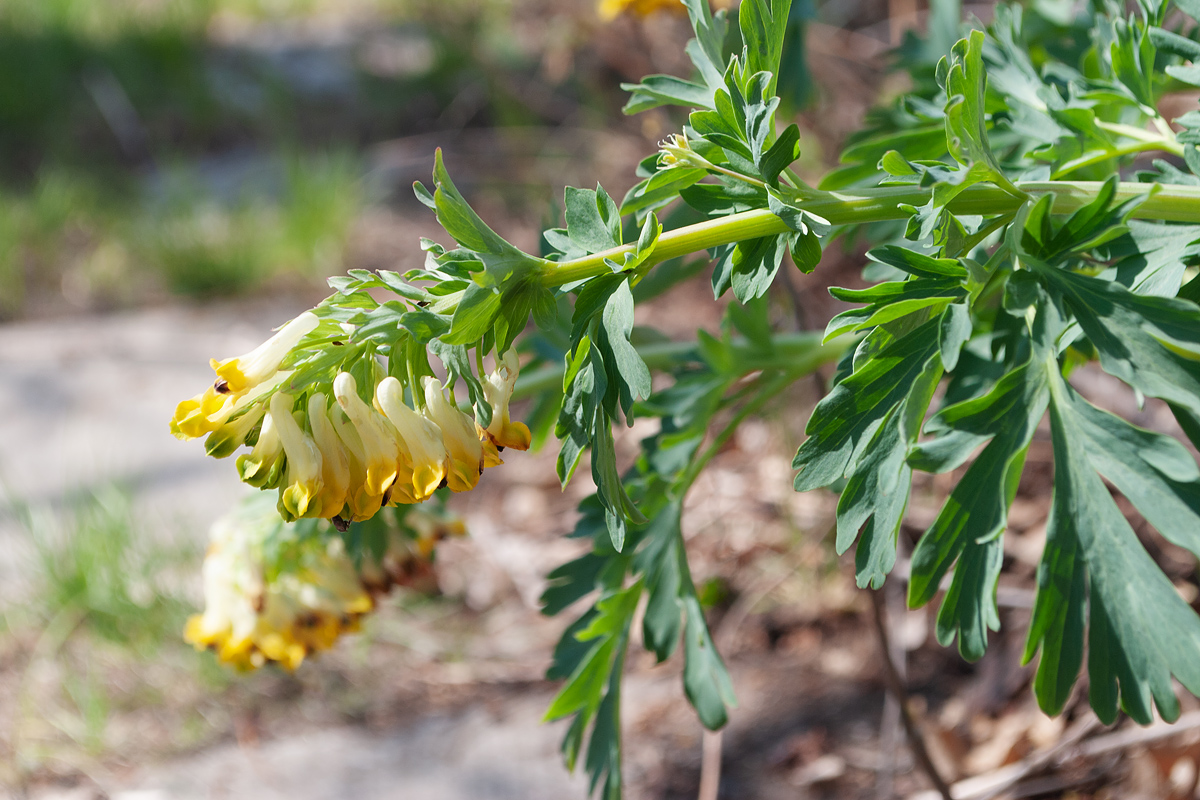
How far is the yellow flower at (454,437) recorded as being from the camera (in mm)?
886

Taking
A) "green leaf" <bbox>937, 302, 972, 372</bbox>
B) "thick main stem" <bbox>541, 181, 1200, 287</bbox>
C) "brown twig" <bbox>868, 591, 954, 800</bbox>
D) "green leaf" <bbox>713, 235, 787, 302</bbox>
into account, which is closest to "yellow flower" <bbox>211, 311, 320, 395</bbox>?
"thick main stem" <bbox>541, 181, 1200, 287</bbox>

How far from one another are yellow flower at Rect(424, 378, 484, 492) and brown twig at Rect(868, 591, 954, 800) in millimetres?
948

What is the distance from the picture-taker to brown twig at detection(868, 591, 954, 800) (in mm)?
1522

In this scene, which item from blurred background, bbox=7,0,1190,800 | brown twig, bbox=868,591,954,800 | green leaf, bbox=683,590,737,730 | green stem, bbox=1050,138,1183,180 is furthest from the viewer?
blurred background, bbox=7,0,1190,800

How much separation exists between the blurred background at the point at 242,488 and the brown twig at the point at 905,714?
0.31 meters

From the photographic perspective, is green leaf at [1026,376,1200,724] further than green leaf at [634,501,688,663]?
No

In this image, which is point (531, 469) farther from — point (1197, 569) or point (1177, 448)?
point (1177, 448)

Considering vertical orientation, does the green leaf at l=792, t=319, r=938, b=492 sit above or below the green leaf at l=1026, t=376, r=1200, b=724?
above

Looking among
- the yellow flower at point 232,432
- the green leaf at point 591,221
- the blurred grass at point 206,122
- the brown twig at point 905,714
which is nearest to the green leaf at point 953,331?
the green leaf at point 591,221

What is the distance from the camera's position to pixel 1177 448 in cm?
89

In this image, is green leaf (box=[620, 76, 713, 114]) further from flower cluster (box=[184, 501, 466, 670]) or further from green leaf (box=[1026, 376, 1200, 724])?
flower cluster (box=[184, 501, 466, 670])

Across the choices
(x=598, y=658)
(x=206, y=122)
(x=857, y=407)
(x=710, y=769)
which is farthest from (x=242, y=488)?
(x=206, y=122)

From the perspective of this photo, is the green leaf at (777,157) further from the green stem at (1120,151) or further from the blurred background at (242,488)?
the blurred background at (242,488)

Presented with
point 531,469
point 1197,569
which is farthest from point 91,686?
point 1197,569
